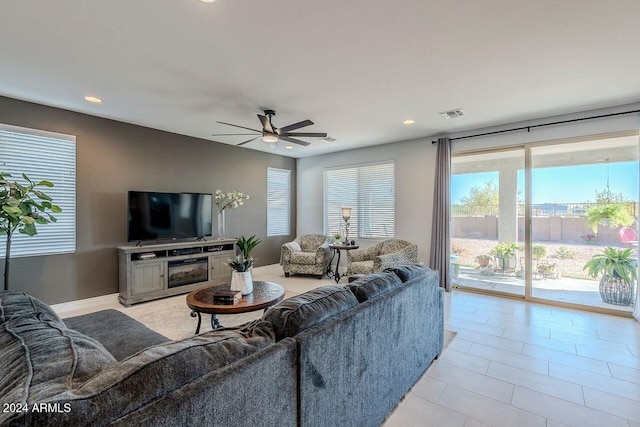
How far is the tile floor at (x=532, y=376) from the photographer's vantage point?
6.42ft

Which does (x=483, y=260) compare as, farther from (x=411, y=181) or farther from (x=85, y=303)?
(x=85, y=303)

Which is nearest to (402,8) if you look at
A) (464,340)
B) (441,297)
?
(441,297)

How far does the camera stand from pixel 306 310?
55.6 inches

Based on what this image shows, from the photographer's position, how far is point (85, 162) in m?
4.16

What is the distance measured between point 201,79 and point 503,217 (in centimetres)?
477

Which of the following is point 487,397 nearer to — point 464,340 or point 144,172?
point 464,340

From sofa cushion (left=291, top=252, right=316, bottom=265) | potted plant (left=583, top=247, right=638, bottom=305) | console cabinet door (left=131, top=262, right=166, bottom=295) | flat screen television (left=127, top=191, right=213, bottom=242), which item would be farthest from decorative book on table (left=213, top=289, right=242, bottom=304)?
potted plant (left=583, top=247, right=638, bottom=305)

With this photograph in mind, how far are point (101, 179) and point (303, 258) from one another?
3549 mm

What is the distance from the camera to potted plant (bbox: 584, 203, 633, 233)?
3.85m

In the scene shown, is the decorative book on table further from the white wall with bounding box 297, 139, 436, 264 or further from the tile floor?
the white wall with bounding box 297, 139, 436, 264

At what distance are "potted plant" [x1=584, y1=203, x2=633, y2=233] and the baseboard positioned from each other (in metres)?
6.96

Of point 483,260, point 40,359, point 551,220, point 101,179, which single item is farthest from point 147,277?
point 551,220

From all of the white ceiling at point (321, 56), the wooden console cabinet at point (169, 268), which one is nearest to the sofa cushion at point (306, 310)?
the white ceiling at point (321, 56)

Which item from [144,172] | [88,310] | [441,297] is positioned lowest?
[88,310]
